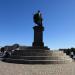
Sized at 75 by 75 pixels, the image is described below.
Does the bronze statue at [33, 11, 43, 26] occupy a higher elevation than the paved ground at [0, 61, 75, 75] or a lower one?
higher

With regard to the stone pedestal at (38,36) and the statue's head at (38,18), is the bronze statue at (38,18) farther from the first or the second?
the stone pedestal at (38,36)

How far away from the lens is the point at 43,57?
2231cm

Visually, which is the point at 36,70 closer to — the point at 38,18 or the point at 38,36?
the point at 38,36

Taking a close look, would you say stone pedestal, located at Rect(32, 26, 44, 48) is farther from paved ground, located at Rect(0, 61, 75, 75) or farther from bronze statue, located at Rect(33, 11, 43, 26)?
paved ground, located at Rect(0, 61, 75, 75)

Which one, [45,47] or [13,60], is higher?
[45,47]

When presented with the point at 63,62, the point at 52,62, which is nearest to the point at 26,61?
the point at 52,62

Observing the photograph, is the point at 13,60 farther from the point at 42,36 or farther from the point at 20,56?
the point at 42,36

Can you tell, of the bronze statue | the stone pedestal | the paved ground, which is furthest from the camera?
the bronze statue

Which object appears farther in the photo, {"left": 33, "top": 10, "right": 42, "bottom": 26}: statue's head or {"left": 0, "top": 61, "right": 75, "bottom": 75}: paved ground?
{"left": 33, "top": 10, "right": 42, "bottom": 26}: statue's head

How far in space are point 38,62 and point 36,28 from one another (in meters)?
8.32

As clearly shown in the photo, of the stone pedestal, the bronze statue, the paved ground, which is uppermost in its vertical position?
the bronze statue

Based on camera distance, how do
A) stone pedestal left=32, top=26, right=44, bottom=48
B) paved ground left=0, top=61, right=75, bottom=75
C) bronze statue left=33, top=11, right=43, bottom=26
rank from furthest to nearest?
bronze statue left=33, top=11, right=43, bottom=26, stone pedestal left=32, top=26, right=44, bottom=48, paved ground left=0, top=61, right=75, bottom=75

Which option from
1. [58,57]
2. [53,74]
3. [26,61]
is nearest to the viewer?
[53,74]

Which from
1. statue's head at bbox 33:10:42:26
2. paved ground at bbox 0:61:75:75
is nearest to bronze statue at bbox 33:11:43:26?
statue's head at bbox 33:10:42:26
